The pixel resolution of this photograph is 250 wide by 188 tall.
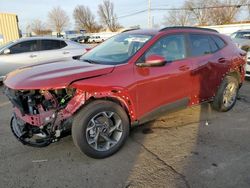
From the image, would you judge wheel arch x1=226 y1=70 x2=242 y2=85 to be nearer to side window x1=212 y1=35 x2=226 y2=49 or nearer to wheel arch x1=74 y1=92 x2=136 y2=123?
side window x1=212 y1=35 x2=226 y2=49

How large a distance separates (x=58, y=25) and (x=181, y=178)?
78636 mm

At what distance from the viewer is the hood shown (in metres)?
2.91

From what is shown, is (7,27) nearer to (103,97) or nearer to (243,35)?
(243,35)

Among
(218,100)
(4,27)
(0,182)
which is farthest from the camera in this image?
(4,27)

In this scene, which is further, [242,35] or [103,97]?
[242,35]

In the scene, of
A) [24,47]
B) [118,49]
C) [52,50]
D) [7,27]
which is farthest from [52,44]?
[7,27]

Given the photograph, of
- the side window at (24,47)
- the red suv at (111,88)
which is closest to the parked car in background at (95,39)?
the side window at (24,47)

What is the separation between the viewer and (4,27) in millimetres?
18297

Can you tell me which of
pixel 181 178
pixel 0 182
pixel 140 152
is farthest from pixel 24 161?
pixel 181 178

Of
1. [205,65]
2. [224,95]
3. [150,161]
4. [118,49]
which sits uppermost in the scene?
[118,49]

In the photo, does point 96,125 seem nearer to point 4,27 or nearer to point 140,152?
point 140,152

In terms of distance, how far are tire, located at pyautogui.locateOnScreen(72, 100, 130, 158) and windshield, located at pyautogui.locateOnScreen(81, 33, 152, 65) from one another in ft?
2.37

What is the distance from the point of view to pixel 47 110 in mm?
3053

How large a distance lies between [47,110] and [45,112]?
35 millimetres
